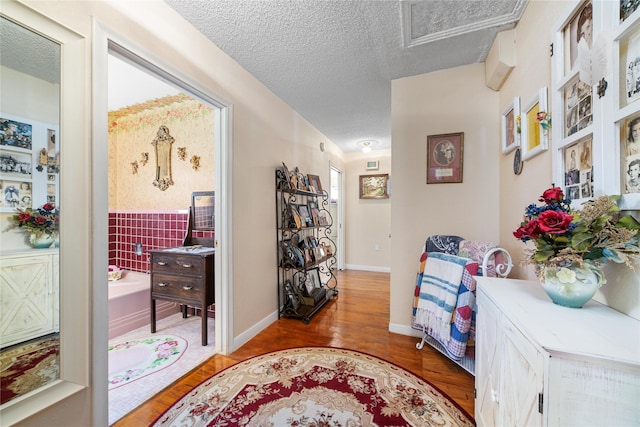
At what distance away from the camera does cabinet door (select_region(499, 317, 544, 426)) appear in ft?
2.18

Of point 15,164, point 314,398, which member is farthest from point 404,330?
point 15,164

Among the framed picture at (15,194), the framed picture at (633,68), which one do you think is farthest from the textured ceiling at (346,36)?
the framed picture at (15,194)

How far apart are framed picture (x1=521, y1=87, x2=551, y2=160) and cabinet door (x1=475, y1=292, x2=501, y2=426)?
2.96ft

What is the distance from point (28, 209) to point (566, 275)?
2.12m

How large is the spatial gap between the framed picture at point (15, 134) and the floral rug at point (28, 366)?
0.85 m

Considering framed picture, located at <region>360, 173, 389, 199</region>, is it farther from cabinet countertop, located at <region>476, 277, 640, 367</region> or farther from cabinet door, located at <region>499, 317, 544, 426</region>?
cabinet door, located at <region>499, 317, 544, 426</region>

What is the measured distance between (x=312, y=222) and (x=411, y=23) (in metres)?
2.24

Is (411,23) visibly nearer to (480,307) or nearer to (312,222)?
(480,307)

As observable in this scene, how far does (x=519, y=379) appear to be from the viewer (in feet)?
2.53

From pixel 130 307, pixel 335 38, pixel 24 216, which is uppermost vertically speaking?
pixel 335 38

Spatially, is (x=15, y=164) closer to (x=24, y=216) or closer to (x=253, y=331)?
(x=24, y=216)

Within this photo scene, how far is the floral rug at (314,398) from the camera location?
1328 millimetres

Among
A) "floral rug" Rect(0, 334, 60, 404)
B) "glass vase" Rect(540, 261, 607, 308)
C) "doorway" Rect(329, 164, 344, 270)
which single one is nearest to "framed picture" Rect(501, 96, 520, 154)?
"glass vase" Rect(540, 261, 607, 308)

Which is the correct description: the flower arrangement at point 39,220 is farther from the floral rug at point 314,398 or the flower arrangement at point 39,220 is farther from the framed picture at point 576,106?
the framed picture at point 576,106
